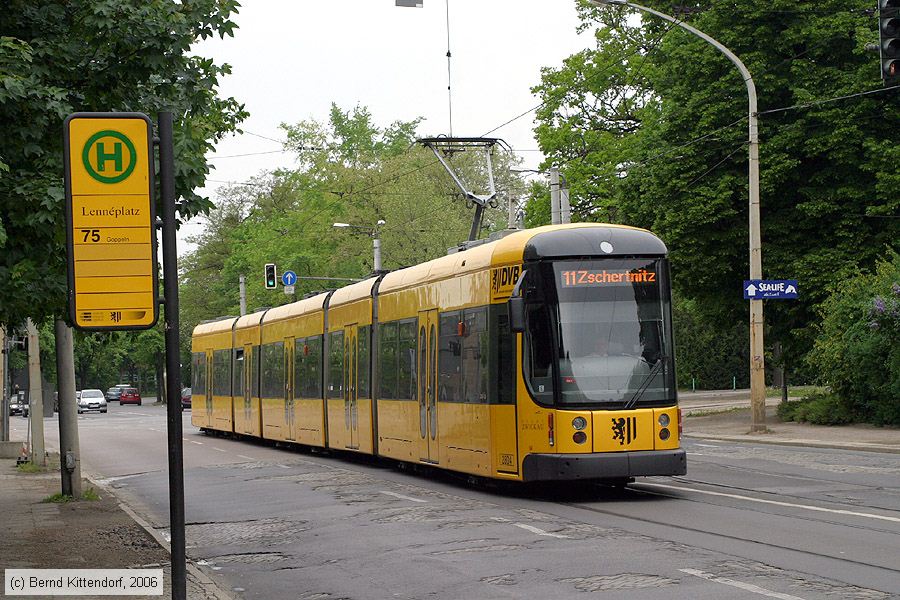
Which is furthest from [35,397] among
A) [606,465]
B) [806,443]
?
[606,465]

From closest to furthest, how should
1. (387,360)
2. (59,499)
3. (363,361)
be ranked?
1. (59,499)
2. (387,360)
3. (363,361)

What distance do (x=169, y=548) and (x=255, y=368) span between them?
2177 cm

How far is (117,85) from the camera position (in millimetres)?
12609

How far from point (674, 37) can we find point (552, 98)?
60.0 feet

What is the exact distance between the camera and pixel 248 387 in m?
37.3

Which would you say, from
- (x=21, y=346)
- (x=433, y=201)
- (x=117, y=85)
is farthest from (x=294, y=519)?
(x=433, y=201)

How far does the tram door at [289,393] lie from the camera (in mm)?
32031

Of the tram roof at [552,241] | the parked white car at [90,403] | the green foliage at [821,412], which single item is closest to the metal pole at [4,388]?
the green foliage at [821,412]

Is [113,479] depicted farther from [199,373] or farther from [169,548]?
[199,373]

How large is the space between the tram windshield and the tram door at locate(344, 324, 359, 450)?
923 centimetres

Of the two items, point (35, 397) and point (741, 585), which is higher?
point (35, 397)

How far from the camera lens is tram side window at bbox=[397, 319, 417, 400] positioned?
72.4 feet

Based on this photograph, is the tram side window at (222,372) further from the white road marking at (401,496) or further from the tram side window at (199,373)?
the white road marking at (401,496)

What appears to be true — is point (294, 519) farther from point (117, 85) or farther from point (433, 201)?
point (433, 201)
